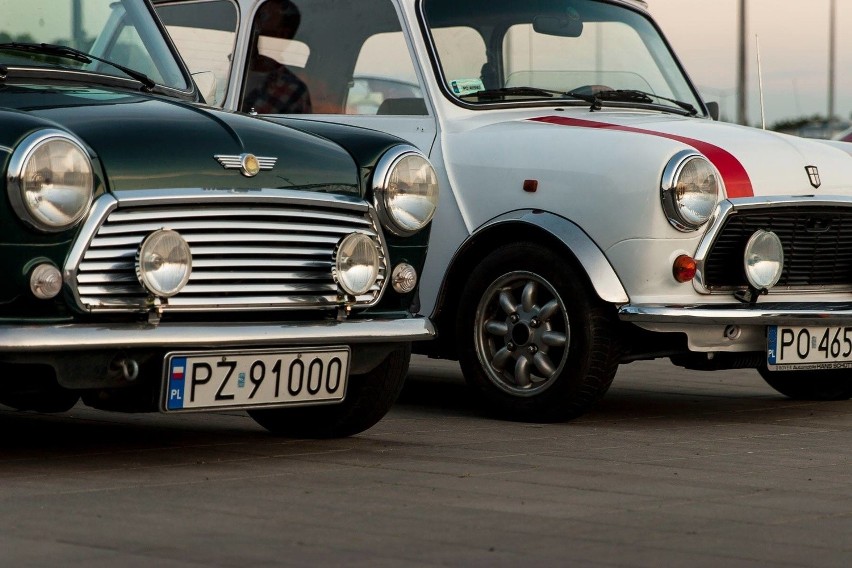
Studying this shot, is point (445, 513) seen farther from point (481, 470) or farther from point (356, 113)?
point (356, 113)

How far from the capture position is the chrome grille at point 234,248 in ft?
15.9

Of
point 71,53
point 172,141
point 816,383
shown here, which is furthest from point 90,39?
point 816,383

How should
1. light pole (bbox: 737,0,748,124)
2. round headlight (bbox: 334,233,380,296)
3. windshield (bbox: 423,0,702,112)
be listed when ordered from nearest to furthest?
1. round headlight (bbox: 334,233,380,296)
2. windshield (bbox: 423,0,702,112)
3. light pole (bbox: 737,0,748,124)

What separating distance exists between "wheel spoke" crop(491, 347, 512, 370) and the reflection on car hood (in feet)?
5.29

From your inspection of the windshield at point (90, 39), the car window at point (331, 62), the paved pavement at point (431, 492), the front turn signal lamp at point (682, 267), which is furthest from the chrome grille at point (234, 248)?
the car window at point (331, 62)

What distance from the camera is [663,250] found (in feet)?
21.5

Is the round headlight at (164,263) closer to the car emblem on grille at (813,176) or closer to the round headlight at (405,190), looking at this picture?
the round headlight at (405,190)

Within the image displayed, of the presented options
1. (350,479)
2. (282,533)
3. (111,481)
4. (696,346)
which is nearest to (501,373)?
(696,346)

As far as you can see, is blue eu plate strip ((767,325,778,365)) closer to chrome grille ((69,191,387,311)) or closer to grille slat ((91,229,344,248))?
chrome grille ((69,191,387,311))

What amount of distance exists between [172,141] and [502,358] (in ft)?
7.33

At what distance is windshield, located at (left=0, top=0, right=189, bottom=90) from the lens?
5.93 metres

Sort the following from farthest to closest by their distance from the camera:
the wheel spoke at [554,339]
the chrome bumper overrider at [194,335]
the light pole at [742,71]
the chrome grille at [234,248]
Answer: the light pole at [742,71]
the wheel spoke at [554,339]
the chrome grille at [234,248]
the chrome bumper overrider at [194,335]

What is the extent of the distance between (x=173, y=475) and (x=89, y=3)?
2255 mm

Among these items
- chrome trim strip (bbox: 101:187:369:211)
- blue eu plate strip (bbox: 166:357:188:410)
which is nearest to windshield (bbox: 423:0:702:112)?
chrome trim strip (bbox: 101:187:369:211)
